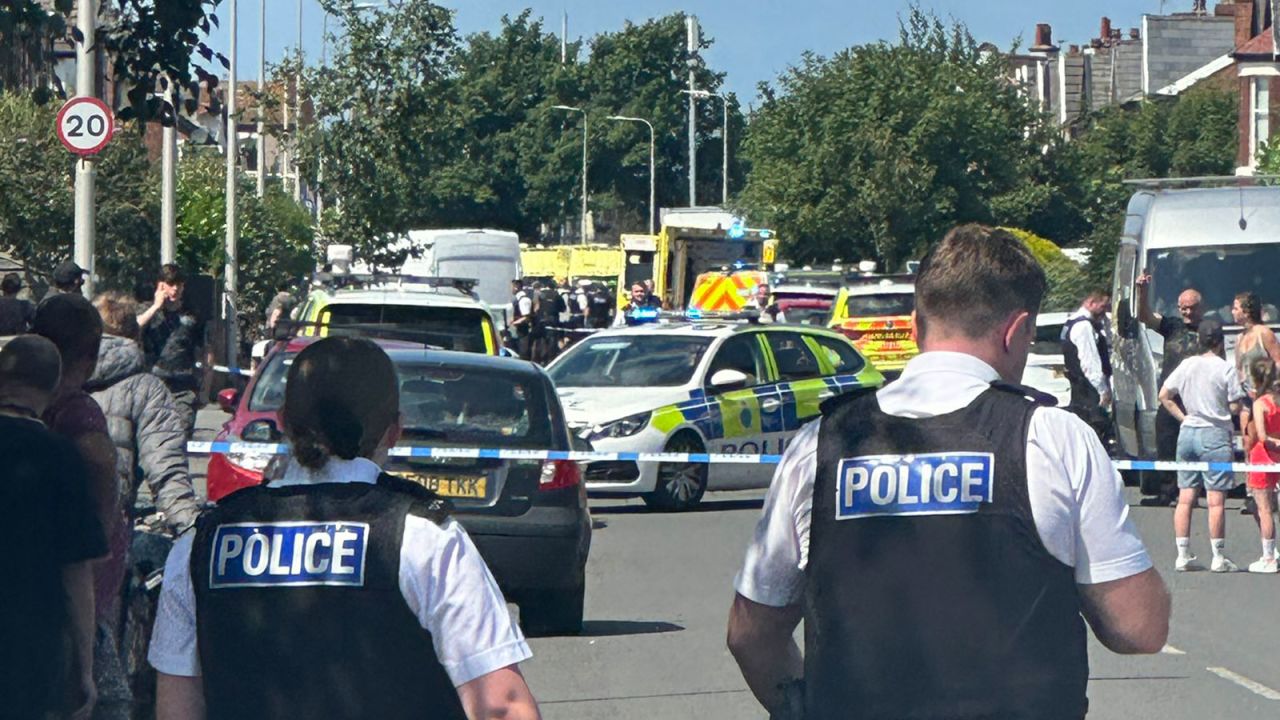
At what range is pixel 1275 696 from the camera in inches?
347

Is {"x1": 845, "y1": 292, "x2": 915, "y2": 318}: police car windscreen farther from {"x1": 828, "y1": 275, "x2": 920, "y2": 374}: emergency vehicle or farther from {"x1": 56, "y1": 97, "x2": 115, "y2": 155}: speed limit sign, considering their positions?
{"x1": 56, "y1": 97, "x2": 115, "y2": 155}: speed limit sign

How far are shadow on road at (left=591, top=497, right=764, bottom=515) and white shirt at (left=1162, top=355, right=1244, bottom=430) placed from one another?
4249 mm

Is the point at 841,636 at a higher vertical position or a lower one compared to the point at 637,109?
lower

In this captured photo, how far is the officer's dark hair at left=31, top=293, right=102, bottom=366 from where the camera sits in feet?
19.4

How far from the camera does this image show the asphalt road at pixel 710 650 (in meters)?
8.59

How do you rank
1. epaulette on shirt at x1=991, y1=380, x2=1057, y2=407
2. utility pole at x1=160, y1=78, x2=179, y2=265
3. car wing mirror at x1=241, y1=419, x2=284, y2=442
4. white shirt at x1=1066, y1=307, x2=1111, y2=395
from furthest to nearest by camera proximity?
utility pole at x1=160, y1=78, x2=179, y2=265 < white shirt at x1=1066, y1=307, x2=1111, y2=395 < car wing mirror at x1=241, y1=419, x2=284, y2=442 < epaulette on shirt at x1=991, y1=380, x2=1057, y2=407

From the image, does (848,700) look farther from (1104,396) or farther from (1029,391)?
(1104,396)

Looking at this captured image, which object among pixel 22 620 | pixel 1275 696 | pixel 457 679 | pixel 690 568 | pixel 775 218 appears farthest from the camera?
pixel 775 218

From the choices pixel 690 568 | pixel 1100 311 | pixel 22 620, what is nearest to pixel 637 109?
pixel 1100 311

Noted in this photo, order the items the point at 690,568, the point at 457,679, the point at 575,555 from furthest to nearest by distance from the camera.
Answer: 1. the point at 690,568
2. the point at 575,555
3. the point at 457,679

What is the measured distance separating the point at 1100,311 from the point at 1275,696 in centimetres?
1205

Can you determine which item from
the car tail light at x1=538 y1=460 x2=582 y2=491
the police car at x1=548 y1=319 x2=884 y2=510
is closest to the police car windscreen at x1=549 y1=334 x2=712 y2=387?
the police car at x1=548 y1=319 x2=884 y2=510

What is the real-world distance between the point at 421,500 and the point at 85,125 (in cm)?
1357

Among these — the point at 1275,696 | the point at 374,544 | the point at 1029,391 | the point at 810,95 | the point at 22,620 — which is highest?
the point at 810,95
